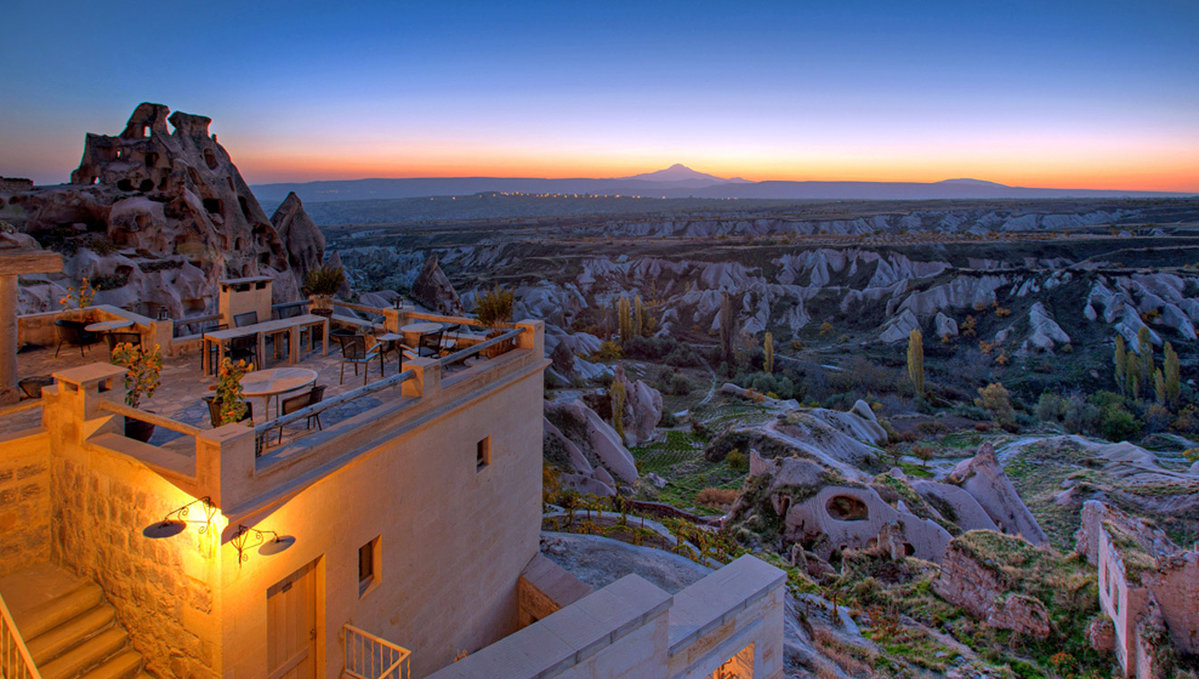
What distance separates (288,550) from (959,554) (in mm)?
14267

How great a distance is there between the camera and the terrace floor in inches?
257

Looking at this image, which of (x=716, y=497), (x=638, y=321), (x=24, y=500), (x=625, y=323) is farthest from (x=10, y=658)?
(x=638, y=321)

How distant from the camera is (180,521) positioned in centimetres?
487

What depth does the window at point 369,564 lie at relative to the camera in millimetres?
6430

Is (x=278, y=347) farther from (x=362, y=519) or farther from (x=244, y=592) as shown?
(x=244, y=592)

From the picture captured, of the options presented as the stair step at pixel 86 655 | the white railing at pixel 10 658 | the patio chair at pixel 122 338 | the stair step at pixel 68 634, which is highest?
the patio chair at pixel 122 338

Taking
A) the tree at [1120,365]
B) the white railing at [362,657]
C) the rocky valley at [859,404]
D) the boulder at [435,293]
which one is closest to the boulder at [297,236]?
the rocky valley at [859,404]

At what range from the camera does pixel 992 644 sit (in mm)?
12391

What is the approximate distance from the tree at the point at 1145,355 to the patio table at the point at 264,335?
46.0 meters

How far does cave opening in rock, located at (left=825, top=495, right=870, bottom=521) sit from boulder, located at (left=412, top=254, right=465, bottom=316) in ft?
110

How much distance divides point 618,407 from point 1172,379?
3257 centimetres

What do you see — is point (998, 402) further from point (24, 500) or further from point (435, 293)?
point (24, 500)

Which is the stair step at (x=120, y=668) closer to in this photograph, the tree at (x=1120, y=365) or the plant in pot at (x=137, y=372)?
the plant in pot at (x=137, y=372)

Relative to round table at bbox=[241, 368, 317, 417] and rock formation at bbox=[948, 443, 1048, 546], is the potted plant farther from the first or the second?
rock formation at bbox=[948, 443, 1048, 546]
